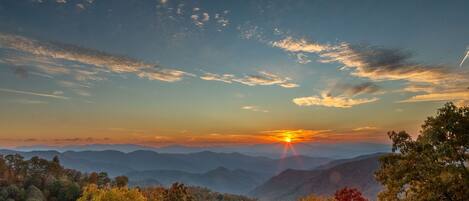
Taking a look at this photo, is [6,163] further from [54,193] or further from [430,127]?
[430,127]

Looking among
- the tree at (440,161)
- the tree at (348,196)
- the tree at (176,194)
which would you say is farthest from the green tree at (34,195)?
the tree at (440,161)

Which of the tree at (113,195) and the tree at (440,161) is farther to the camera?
the tree at (113,195)

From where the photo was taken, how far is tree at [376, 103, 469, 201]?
69.2 ft

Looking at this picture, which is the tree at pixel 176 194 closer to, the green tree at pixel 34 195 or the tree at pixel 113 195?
the tree at pixel 113 195

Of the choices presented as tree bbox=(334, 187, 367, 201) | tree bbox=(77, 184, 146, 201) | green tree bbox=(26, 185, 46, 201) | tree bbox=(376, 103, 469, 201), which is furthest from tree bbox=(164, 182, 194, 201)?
tree bbox=(376, 103, 469, 201)

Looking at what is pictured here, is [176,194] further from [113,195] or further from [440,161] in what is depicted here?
[440,161]

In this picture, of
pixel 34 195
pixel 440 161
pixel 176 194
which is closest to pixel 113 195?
pixel 176 194

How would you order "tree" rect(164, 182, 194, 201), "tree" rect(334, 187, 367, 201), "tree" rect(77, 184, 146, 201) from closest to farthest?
"tree" rect(334, 187, 367, 201) < "tree" rect(77, 184, 146, 201) < "tree" rect(164, 182, 194, 201)

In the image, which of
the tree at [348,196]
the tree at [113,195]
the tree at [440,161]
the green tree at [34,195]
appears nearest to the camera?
the tree at [440,161]

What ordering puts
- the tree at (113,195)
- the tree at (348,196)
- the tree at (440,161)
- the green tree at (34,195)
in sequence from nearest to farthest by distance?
the tree at (440,161) < the tree at (348,196) < the tree at (113,195) < the green tree at (34,195)

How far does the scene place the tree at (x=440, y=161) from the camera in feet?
69.2

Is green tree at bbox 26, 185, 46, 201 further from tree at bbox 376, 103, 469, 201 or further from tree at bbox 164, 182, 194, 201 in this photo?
tree at bbox 376, 103, 469, 201

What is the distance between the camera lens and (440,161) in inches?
876

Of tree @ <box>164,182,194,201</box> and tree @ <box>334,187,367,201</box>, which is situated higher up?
tree @ <box>334,187,367,201</box>
